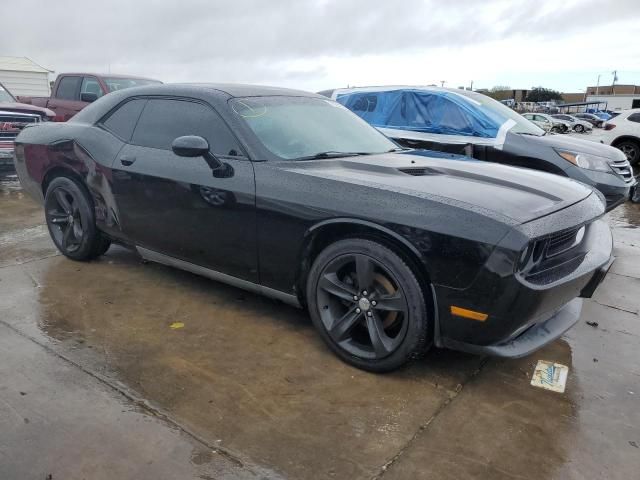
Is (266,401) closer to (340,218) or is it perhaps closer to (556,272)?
(340,218)

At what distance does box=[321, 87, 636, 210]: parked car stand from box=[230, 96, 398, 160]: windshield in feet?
7.72

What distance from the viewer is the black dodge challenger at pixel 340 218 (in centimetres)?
249

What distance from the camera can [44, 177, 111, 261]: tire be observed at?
4.31 meters

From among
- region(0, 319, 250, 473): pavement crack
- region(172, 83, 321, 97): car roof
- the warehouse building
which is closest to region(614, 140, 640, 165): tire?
region(172, 83, 321, 97): car roof

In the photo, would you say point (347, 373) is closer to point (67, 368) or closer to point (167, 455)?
point (167, 455)

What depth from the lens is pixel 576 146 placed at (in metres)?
5.74

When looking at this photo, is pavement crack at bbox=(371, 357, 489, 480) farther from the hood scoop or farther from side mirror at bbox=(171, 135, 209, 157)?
side mirror at bbox=(171, 135, 209, 157)

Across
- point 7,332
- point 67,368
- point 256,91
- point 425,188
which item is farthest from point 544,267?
point 7,332

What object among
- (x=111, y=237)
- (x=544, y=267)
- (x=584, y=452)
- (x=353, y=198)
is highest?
(x=353, y=198)

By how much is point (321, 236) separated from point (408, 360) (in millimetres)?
825

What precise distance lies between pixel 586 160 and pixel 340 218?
3982 mm

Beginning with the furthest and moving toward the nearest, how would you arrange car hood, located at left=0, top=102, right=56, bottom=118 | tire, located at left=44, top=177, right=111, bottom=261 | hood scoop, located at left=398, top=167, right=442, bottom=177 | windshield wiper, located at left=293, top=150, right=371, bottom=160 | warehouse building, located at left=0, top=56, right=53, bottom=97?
warehouse building, located at left=0, top=56, right=53, bottom=97 < car hood, located at left=0, top=102, right=56, bottom=118 < tire, located at left=44, top=177, right=111, bottom=261 < windshield wiper, located at left=293, top=150, right=371, bottom=160 < hood scoop, located at left=398, top=167, right=442, bottom=177

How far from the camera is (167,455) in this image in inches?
86.5

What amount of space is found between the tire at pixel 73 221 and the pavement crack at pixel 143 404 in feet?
4.19
